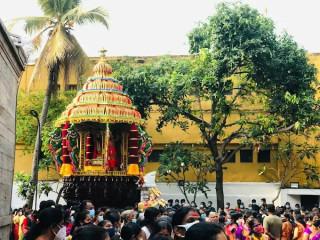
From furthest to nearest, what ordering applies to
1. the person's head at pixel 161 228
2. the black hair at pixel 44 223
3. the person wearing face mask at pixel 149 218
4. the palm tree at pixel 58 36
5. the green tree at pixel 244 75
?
the palm tree at pixel 58 36
the green tree at pixel 244 75
the person wearing face mask at pixel 149 218
the person's head at pixel 161 228
the black hair at pixel 44 223

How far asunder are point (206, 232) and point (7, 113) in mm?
5957

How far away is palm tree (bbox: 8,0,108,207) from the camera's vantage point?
933 inches

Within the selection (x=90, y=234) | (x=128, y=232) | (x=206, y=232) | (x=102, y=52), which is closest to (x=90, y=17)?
(x=102, y=52)

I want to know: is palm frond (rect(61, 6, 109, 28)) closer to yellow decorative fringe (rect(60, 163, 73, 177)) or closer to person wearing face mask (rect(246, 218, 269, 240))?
yellow decorative fringe (rect(60, 163, 73, 177))

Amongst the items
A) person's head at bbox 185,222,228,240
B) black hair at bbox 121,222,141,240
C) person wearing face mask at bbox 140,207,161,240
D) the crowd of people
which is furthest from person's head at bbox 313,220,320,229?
person's head at bbox 185,222,228,240

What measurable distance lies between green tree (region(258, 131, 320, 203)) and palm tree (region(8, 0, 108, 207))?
11.4 m

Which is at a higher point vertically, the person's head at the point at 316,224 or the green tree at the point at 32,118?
the green tree at the point at 32,118

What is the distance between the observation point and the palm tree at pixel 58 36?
23.7 meters

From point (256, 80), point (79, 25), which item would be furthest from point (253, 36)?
point (79, 25)

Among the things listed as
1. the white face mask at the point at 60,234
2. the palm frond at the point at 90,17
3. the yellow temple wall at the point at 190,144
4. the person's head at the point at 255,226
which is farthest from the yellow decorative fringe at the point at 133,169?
the white face mask at the point at 60,234

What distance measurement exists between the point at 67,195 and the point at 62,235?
1484 centimetres

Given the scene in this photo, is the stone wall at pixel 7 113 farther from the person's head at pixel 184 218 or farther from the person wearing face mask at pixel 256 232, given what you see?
the person wearing face mask at pixel 256 232

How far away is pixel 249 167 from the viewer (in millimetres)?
30000

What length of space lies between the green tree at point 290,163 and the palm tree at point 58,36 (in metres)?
11.4
